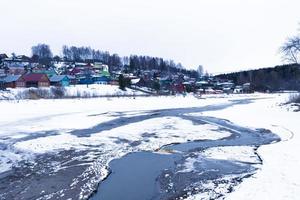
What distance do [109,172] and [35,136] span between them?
9.38 m

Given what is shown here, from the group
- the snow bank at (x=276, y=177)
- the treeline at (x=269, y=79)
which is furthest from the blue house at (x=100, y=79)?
the snow bank at (x=276, y=177)

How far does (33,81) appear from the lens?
88.3 m

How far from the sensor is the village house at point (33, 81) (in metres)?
87.9

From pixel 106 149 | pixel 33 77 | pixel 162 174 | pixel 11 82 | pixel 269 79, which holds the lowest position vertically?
pixel 162 174

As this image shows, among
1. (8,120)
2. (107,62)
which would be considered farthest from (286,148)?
(107,62)

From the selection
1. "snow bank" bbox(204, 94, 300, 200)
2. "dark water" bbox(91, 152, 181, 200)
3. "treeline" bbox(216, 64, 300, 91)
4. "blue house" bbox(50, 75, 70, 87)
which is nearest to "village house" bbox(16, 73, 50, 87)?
"blue house" bbox(50, 75, 70, 87)

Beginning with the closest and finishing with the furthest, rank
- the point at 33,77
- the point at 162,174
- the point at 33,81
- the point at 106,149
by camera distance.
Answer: the point at 162,174, the point at 106,149, the point at 33,81, the point at 33,77

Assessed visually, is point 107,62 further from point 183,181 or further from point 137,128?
point 183,181

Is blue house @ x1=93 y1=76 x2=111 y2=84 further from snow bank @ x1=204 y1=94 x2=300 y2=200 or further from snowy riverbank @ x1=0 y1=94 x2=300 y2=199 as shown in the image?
snow bank @ x1=204 y1=94 x2=300 y2=200

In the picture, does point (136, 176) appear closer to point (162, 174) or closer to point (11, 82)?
point (162, 174)

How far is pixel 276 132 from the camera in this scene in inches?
963

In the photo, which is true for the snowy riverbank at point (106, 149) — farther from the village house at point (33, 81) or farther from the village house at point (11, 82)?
the village house at point (33, 81)

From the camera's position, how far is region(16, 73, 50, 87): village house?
87.9 m

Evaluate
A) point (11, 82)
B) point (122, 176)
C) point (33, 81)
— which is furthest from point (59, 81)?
point (122, 176)
